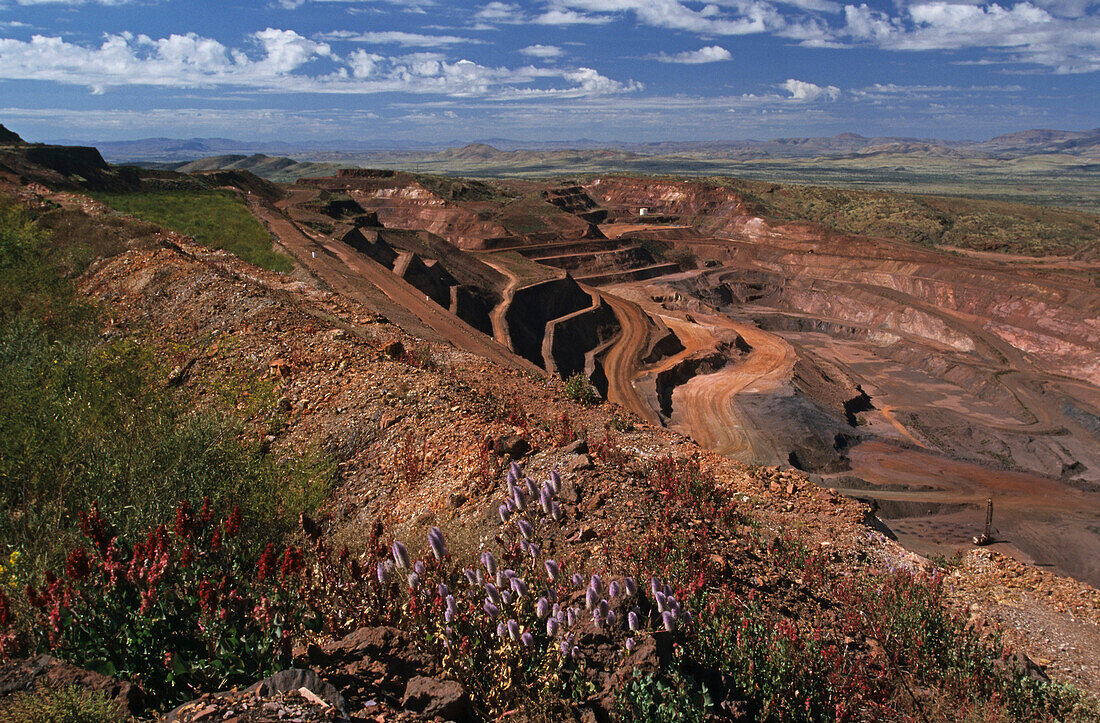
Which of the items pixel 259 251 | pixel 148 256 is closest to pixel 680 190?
pixel 259 251

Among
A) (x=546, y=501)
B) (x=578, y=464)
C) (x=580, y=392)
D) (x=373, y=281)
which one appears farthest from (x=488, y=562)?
(x=373, y=281)

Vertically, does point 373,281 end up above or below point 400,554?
above

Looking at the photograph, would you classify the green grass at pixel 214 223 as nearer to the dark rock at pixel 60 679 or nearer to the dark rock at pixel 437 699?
the dark rock at pixel 60 679

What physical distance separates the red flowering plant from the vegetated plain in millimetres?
22

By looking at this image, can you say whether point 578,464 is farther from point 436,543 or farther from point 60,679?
point 60,679

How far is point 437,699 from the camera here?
13.7 ft

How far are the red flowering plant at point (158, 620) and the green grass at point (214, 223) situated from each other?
81.0 ft

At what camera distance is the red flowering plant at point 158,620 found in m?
4.18

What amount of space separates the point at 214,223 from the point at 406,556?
1348 inches

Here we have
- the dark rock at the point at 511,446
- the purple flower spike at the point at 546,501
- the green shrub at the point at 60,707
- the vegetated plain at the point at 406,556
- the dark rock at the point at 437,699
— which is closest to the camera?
the green shrub at the point at 60,707

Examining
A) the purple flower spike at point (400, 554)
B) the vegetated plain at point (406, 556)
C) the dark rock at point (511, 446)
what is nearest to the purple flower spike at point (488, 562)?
the vegetated plain at point (406, 556)

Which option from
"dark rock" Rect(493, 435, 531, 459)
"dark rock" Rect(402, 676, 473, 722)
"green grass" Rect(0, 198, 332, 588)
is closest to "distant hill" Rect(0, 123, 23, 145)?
"green grass" Rect(0, 198, 332, 588)

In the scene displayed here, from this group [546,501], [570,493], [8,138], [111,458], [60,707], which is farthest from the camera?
[8,138]

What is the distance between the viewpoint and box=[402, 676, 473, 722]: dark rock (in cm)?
413
